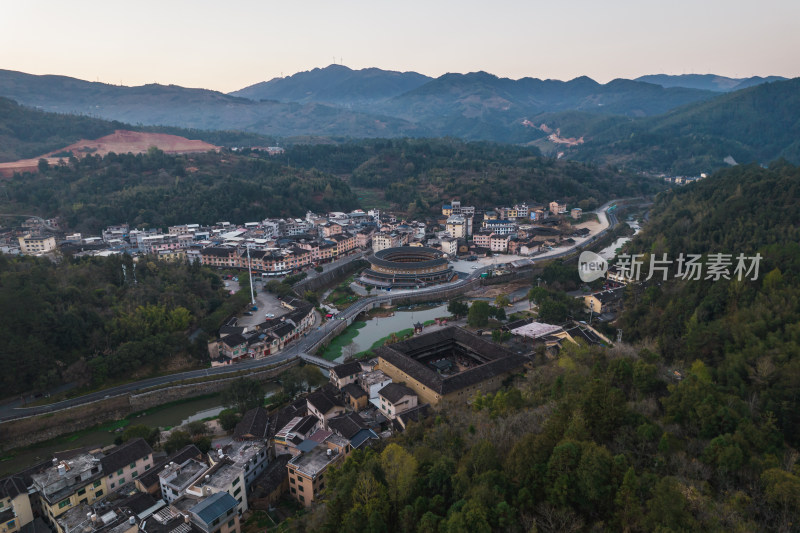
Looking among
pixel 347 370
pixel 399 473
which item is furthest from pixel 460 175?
pixel 399 473

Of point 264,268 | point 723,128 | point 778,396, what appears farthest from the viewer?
point 723,128

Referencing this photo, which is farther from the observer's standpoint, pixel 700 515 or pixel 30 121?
pixel 30 121

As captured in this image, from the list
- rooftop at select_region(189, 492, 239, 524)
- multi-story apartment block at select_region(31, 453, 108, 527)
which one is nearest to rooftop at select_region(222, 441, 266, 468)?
rooftop at select_region(189, 492, 239, 524)

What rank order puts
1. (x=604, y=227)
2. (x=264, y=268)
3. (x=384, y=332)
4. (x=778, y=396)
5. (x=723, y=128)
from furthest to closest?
(x=723, y=128)
(x=604, y=227)
(x=264, y=268)
(x=384, y=332)
(x=778, y=396)

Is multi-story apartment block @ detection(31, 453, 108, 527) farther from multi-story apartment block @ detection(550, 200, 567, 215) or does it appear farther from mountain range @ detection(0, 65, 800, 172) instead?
mountain range @ detection(0, 65, 800, 172)

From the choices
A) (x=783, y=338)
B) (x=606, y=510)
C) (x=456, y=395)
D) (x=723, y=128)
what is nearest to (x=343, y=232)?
(x=456, y=395)

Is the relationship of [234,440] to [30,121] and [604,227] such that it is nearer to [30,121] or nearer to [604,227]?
[604,227]

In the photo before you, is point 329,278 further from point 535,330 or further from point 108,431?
point 108,431
